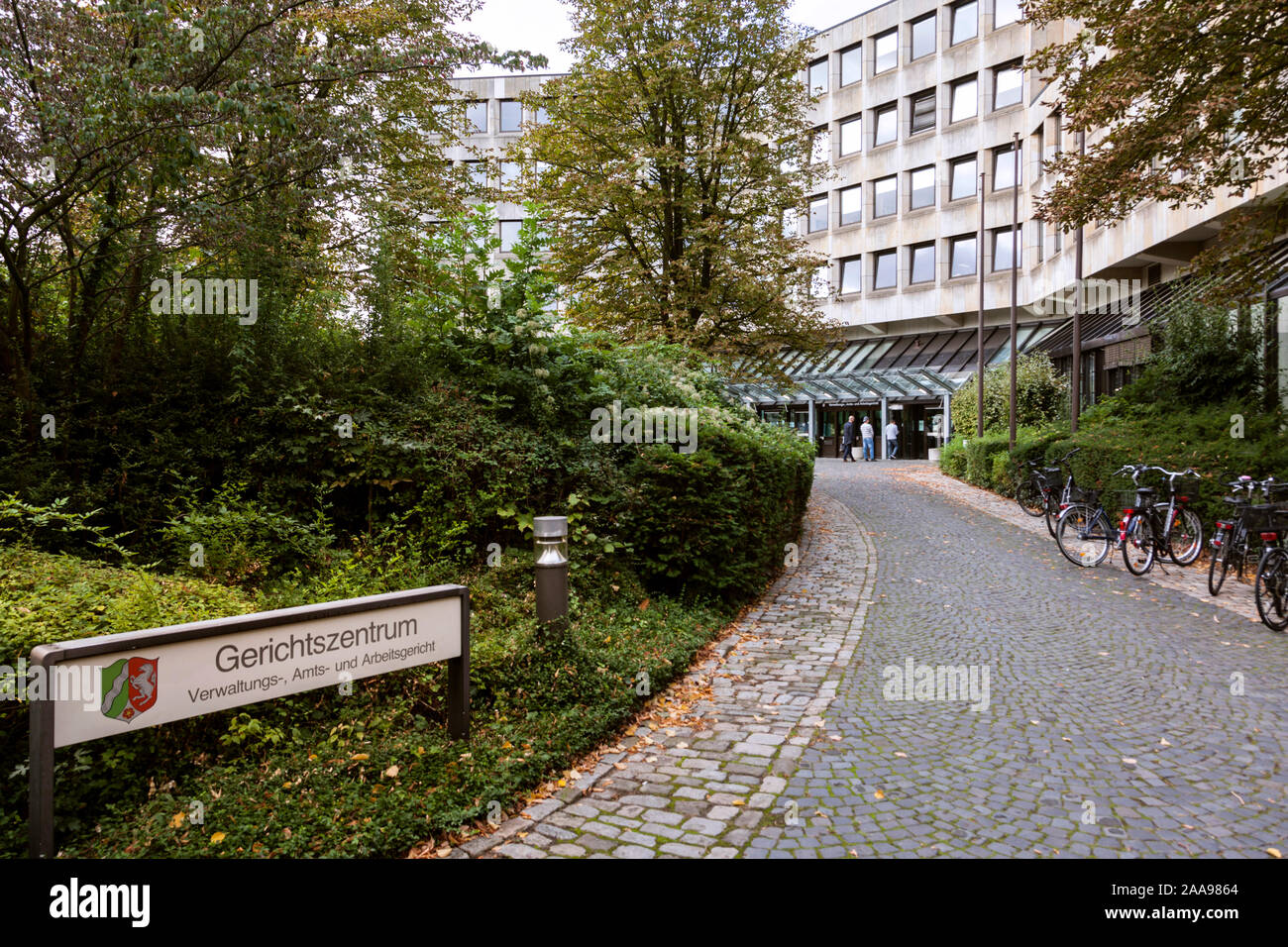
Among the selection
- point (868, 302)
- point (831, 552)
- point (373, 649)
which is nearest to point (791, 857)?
point (373, 649)

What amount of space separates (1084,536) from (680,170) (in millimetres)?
9862

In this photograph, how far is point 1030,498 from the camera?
16.7 metres

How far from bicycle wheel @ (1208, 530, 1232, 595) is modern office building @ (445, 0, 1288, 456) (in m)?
20.8

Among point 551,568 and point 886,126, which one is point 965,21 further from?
point 551,568

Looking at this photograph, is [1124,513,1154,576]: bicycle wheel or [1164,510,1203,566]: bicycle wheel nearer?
[1124,513,1154,576]: bicycle wheel

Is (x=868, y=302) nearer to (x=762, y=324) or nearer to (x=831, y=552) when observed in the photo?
(x=762, y=324)

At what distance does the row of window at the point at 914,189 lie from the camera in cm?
3684

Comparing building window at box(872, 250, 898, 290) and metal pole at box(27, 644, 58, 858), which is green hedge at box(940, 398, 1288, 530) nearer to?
metal pole at box(27, 644, 58, 858)

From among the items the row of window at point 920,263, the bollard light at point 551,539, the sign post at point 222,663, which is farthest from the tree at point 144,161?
the row of window at point 920,263

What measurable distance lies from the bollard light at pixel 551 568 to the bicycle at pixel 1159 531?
8.69m

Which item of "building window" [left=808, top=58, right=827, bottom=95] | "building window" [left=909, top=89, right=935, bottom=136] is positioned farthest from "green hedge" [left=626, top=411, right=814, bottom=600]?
"building window" [left=808, top=58, right=827, bottom=95]

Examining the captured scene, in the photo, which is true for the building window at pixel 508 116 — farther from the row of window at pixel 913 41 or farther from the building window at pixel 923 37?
the building window at pixel 923 37

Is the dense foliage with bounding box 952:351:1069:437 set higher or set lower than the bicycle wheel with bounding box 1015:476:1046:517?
higher

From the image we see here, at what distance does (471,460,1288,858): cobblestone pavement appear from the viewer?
377 cm
